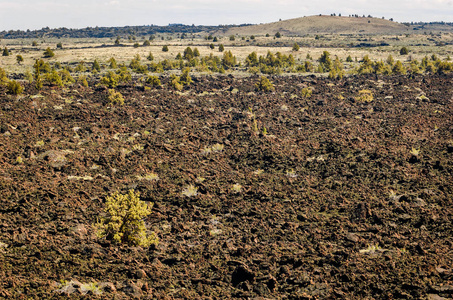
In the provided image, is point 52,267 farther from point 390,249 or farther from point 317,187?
point 317,187

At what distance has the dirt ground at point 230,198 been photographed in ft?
37.5

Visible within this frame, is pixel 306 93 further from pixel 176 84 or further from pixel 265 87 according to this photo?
pixel 176 84

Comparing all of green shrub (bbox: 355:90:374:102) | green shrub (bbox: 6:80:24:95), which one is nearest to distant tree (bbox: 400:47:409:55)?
green shrub (bbox: 355:90:374:102)

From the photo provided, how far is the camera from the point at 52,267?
11.1 m

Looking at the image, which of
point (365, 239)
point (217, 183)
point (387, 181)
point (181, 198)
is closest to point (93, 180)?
point (181, 198)

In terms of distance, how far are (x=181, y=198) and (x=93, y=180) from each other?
4494mm

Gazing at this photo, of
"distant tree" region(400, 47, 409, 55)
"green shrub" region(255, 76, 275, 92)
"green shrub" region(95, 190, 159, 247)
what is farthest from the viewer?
"distant tree" region(400, 47, 409, 55)

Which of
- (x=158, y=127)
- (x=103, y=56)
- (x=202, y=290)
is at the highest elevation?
(x=103, y=56)

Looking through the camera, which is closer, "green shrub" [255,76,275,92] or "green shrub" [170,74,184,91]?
"green shrub" [170,74,184,91]

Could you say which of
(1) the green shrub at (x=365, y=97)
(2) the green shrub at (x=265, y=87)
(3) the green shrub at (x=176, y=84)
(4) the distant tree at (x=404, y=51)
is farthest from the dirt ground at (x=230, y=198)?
(4) the distant tree at (x=404, y=51)

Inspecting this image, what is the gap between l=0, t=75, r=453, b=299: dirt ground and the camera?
1142 cm

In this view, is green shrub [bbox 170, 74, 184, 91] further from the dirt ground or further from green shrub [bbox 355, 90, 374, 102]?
green shrub [bbox 355, 90, 374, 102]

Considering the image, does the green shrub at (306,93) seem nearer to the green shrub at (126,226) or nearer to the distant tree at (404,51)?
the green shrub at (126,226)

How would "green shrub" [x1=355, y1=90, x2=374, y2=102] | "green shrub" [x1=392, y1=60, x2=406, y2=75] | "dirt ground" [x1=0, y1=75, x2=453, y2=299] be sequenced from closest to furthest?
"dirt ground" [x1=0, y1=75, x2=453, y2=299] → "green shrub" [x1=355, y1=90, x2=374, y2=102] → "green shrub" [x1=392, y1=60, x2=406, y2=75]
